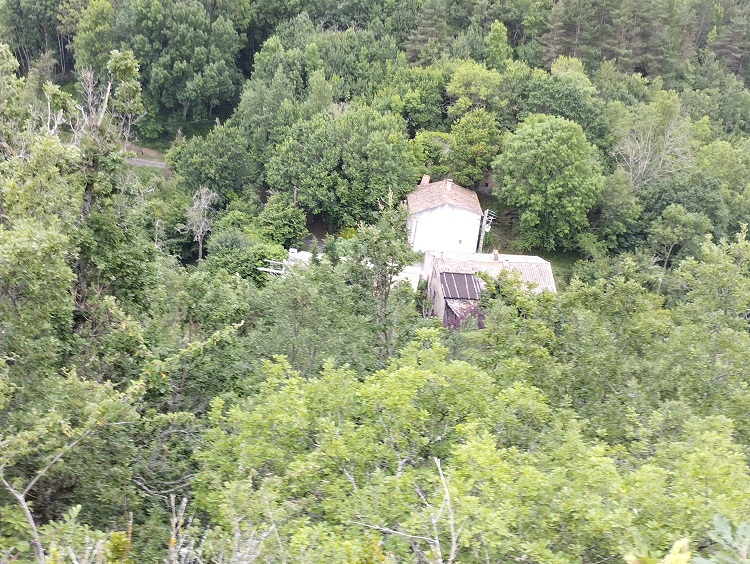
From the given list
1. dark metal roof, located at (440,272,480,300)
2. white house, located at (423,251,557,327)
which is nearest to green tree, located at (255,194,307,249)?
white house, located at (423,251,557,327)

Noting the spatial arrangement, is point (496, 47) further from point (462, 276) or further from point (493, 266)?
point (462, 276)

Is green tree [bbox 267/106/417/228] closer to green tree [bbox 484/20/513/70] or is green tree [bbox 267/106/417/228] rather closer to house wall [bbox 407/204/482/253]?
house wall [bbox 407/204/482/253]

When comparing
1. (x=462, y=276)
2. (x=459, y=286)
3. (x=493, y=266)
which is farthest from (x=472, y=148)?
(x=459, y=286)

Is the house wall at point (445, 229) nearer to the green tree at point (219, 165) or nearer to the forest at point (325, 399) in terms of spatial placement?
the forest at point (325, 399)

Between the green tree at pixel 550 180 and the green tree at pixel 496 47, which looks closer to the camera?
the green tree at pixel 550 180

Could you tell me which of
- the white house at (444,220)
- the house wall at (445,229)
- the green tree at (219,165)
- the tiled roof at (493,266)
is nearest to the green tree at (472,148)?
the white house at (444,220)
